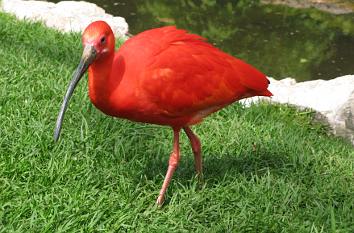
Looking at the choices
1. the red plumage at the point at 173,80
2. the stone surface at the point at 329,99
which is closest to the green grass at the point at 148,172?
the stone surface at the point at 329,99

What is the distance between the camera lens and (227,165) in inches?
150

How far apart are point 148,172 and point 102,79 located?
86 centimetres

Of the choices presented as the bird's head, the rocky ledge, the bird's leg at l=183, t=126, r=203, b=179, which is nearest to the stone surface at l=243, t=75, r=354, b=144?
the rocky ledge

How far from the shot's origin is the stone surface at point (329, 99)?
16.4 feet

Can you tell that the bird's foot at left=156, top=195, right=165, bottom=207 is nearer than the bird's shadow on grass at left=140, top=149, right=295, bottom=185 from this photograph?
Yes

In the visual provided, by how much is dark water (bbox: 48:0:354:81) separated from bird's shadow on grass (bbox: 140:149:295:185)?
3829mm

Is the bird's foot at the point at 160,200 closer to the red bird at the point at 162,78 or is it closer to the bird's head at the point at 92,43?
the red bird at the point at 162,78

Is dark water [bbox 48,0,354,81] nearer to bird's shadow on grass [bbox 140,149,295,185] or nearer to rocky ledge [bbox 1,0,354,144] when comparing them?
rocky ledge [bbox 1,0,354,144]

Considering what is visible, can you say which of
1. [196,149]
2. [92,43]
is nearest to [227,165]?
[196,149]

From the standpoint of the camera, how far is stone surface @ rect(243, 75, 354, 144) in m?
5.00

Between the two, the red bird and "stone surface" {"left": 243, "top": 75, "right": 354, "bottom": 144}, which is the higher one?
the red bird

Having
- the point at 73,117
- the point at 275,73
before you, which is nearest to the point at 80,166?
the point at 73,117

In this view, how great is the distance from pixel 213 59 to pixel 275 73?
178 inches

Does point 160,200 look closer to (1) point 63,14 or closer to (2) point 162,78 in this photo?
(2) point 162,78
